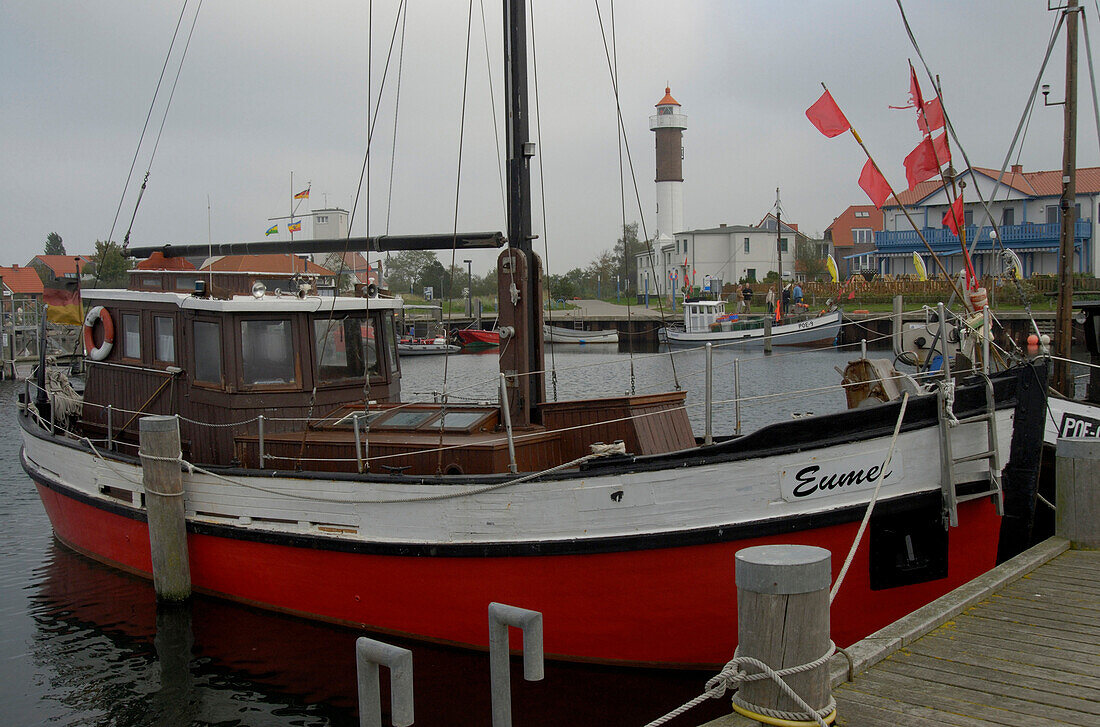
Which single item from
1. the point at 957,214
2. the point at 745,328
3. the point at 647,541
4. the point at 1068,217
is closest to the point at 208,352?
the point at 647,541

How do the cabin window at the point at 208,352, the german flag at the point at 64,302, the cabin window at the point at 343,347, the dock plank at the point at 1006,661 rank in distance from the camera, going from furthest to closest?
the german flag at the point at 64,302 → the cabin window at the point at 343,347 → the cabin window at the point at 208,352 → the dock plank at the point at 1006,661

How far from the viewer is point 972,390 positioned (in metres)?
6.85

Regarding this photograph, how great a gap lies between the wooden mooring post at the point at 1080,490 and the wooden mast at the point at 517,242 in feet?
14.7

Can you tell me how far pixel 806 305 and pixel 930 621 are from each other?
158 feet

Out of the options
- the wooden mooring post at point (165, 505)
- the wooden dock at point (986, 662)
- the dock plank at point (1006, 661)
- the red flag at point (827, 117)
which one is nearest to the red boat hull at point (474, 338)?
the wooden mooring post at point (165, 505)

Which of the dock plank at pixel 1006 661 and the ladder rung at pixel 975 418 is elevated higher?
the ladder rung at pixel 975 418

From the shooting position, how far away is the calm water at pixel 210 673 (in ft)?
23.4

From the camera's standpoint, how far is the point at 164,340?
1011cm

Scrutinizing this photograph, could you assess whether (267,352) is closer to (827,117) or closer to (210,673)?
(210,673)

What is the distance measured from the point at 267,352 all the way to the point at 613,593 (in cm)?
466

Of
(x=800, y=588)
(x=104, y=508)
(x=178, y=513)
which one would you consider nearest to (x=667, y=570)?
(x=800, y=588)

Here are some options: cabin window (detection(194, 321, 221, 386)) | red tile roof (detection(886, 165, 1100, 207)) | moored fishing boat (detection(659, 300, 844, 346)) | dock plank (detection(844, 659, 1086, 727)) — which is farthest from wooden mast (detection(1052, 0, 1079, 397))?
red tile roof (detection(886, 165, 1100, 207))

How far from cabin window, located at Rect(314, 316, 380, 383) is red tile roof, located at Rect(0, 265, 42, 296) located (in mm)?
55246

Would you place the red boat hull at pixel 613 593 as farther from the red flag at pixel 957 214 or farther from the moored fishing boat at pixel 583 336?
the moored fishing boat at pixel 583 336
